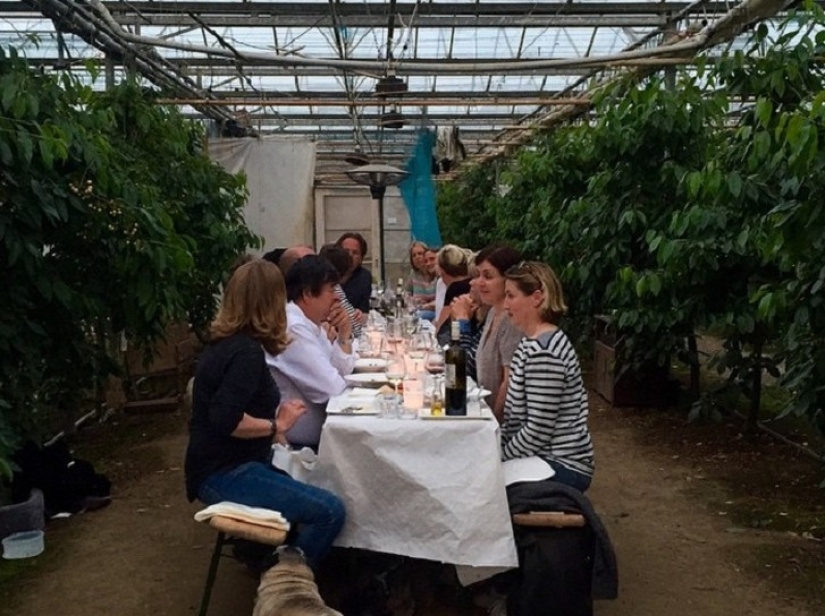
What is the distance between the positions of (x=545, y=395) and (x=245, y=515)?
1.17m

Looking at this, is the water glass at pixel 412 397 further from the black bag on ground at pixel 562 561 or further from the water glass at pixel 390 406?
the black bag on ground at pixel 562 561

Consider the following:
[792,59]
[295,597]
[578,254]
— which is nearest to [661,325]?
[578,254]

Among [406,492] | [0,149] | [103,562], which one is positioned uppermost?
[0,149]

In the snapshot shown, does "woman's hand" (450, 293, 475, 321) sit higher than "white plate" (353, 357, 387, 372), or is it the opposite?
"woman's hand" (450, 293, 475, 321)

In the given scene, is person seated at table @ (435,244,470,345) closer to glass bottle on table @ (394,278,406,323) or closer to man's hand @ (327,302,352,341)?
glass bottle on table @ (394,278,406,323)

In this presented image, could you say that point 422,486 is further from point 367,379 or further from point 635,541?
point 635,541

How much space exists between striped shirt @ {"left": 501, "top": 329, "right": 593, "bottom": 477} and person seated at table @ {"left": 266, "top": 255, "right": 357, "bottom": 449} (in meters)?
0.81

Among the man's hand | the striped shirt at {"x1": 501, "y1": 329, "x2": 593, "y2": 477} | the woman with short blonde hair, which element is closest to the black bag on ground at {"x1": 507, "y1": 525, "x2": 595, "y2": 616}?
the striped shirt at {"x1": 501, "y1": 329, "x2": 593, "y2": 477}

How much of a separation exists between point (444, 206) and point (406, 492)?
50.7ft

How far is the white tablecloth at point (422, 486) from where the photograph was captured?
311 centimetres

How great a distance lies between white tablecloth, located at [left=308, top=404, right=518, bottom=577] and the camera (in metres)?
3.11

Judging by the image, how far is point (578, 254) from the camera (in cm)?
786

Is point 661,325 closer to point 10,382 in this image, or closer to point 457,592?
point 457,592

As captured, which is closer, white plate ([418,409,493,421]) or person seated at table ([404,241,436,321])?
white plate ([418,409,493,421])
